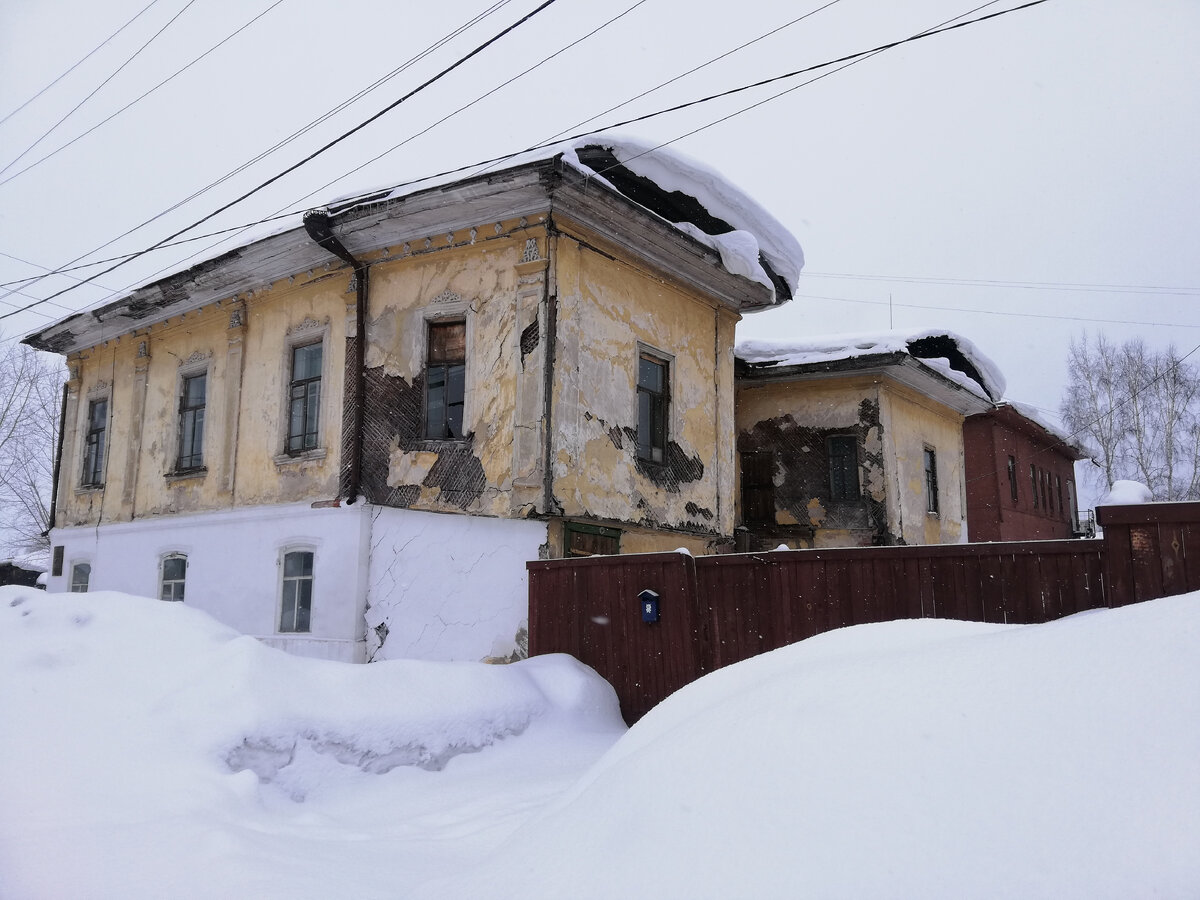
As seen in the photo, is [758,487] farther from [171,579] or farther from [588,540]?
[171,579]

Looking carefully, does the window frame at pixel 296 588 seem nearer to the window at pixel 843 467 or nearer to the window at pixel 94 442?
the window at pixel 94 442

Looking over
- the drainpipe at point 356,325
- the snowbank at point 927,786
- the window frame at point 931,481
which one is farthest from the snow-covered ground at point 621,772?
the window frame at point 931,481

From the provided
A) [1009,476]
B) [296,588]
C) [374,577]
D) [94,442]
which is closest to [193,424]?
[94,442]

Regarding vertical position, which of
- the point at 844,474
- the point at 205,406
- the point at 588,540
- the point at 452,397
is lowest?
the point at 588,540

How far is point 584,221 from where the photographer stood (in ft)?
35.6

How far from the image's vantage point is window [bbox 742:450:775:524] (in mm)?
16734

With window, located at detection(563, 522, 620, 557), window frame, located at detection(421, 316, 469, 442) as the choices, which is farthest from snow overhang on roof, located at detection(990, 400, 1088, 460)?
window frame, located at detection(421, 316, 469, 442)

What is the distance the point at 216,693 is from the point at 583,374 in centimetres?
648

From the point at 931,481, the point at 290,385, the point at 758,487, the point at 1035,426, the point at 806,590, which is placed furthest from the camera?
the point at 1035,426

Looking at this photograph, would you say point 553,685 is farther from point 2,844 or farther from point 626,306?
point 626,306

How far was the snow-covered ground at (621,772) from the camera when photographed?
2121 mm

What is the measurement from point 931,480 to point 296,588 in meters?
12.4

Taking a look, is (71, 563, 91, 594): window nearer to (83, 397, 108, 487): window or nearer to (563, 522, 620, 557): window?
(83, 397, 108, 487): window

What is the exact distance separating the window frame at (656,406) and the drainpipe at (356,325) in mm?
3819
